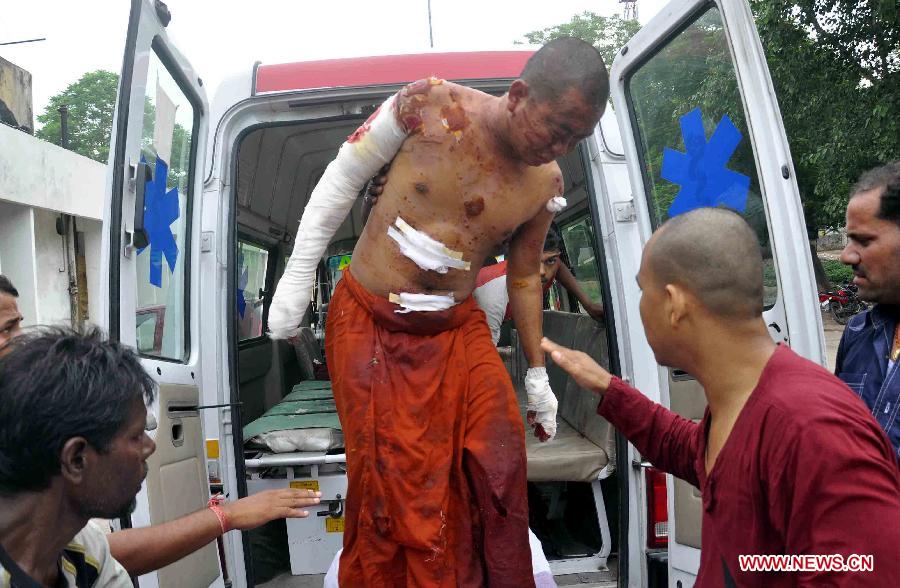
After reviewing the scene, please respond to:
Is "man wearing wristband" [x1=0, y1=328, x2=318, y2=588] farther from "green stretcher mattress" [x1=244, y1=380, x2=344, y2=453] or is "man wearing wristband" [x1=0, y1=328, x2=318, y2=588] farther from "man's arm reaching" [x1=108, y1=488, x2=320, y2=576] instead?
"green stretcher mattress" [x1=244, y1=380, x2=344, y2=453]

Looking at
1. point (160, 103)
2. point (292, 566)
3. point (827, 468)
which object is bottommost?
point (292, 566)

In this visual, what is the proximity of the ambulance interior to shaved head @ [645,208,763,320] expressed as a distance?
1528 mm

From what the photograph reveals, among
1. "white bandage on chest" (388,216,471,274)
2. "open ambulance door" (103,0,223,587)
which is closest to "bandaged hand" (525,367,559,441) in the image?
"white bandage on chest" (388,216,471,274)

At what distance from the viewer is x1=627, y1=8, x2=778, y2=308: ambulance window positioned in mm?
2043

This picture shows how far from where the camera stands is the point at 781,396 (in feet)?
3.61

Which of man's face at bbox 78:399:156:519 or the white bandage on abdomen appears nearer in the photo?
man's face at bbox 78:399:156:519

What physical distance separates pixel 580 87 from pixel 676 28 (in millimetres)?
530

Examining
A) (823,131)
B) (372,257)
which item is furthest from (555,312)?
(823,131)

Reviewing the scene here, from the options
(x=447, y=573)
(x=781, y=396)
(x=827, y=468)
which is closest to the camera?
(x=827, y=468)

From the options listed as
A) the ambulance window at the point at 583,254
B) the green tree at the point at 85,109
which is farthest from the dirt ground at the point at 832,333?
the green tree at the point at 85,109

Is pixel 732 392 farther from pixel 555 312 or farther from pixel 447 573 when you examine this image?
pixel 555 312

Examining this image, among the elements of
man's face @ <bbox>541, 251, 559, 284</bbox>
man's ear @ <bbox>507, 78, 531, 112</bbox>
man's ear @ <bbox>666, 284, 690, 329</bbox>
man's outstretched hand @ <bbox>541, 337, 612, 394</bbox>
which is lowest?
man's outstretched hand @ <bbox>541, 337, 612, 394</bbox>

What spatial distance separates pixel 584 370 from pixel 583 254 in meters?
2.95

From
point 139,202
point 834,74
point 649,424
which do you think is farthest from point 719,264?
point 834,74
